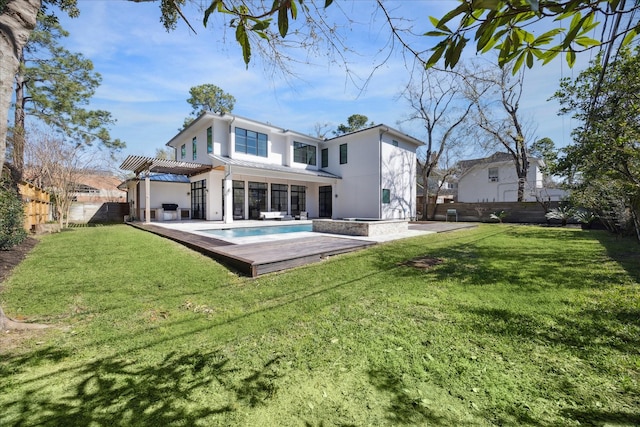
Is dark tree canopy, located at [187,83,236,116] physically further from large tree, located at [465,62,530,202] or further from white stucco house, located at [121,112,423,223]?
large tree, located at [465,62,530,202]

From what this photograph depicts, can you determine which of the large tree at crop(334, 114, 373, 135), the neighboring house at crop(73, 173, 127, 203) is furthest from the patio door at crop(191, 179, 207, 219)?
the large tree at crop(334, 114, 373, 135)

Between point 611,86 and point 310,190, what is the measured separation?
17216 millimetres

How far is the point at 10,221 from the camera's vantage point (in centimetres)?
712

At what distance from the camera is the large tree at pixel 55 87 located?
13.9 m

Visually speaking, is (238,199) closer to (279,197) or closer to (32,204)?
(279,197)

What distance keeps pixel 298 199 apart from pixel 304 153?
3.51 metres

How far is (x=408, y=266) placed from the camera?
18.5 feet

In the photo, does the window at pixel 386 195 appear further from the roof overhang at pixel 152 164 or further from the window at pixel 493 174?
the window at pixel 493 174

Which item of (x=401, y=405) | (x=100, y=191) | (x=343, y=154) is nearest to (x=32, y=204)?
(x=401, y=405)

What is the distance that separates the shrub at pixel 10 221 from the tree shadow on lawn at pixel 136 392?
6.71 meters

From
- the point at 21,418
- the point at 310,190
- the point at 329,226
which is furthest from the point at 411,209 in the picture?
the point at 21,418

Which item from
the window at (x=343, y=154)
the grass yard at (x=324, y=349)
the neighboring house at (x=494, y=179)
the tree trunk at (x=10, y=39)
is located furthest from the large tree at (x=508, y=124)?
the tree trunk at (x=10, y=39)

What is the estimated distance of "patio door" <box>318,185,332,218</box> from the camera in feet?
68.5

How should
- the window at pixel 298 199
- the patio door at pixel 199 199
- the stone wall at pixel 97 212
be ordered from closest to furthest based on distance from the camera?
the patio door at pixel 199 199, the stone wall at pixel 97 212, the window at pixel 298 199
